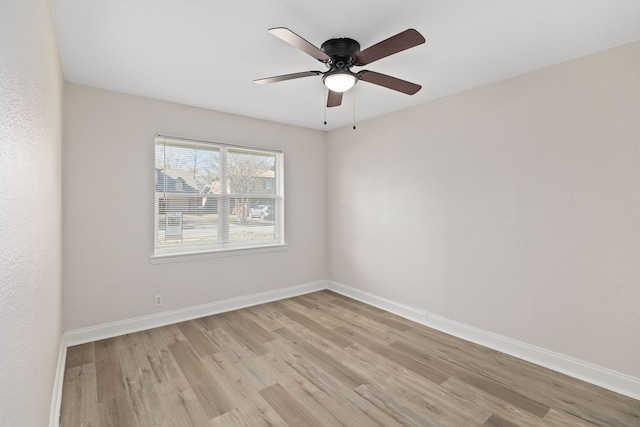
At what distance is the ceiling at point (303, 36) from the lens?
179cm

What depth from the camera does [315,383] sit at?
90.6 inches

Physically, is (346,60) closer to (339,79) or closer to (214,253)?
(339,79)

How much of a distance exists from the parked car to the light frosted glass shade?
7.66 ft

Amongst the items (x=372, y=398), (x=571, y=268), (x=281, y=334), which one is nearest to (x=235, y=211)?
(x=281, y=334)

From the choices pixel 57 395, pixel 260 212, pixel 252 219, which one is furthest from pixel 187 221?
pixel 57 395

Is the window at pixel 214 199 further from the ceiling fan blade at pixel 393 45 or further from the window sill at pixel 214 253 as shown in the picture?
the ceiling fan blade at pixel 393 45

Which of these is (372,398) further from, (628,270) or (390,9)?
(390,9)

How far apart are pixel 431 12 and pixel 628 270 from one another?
2290 millimetres

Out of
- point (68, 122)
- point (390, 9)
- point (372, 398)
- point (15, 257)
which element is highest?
point (390, 9)

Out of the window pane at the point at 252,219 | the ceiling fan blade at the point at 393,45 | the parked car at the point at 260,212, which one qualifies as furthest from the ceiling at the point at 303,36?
the parked car at the point at 260,212

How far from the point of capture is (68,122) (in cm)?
283

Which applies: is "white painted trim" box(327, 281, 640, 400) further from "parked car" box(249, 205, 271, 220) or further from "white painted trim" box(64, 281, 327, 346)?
"parked car" box(249, 205, 271, 220)

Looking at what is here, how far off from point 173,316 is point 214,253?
0.83 m

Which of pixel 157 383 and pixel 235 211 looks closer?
pixel 157 383
